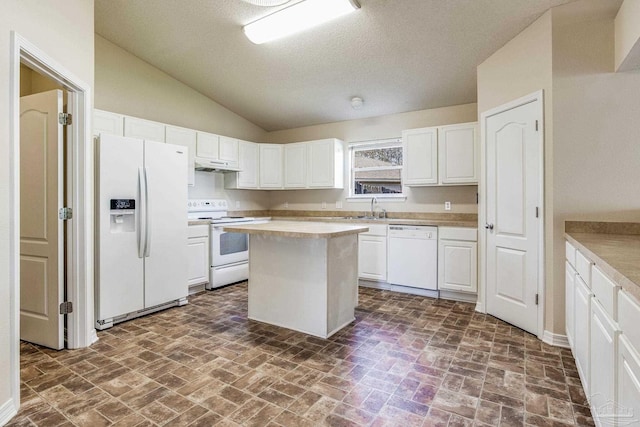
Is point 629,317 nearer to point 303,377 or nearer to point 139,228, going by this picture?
point 303,377

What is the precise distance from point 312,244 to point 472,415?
1.61 m

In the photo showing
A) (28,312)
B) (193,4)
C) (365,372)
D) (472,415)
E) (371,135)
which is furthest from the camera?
(371,135)

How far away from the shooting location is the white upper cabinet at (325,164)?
5.19 meters

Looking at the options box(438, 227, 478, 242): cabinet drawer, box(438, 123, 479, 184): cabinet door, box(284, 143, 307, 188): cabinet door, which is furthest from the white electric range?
box(438, 123, 479, 184): cabinet door

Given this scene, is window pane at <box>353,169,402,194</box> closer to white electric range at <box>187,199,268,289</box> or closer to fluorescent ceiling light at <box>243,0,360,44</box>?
white electric range at <box>187,199,268,289</box>

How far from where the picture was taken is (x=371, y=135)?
16.9 feet

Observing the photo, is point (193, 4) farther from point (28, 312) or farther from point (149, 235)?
point (28, 312)

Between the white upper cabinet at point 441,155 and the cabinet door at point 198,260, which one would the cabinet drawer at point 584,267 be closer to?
the white upper cabinet at point 441,155

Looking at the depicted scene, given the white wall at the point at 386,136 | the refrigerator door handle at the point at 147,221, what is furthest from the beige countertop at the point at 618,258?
the refrigerator door handle at the point at 147,221

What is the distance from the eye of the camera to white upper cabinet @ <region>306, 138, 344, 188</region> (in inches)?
204

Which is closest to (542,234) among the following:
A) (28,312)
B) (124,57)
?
(28,312)

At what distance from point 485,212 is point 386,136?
2.11 meters

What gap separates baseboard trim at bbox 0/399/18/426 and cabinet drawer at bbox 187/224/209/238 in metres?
2.41

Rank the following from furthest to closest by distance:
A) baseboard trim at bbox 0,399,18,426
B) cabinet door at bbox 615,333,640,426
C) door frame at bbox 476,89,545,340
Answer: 1. door frame at bbox 476,89,545,340
2. baseboard trim at bbox 0,399,18,426
3. cabinet door at bbox 615,333,640,426
